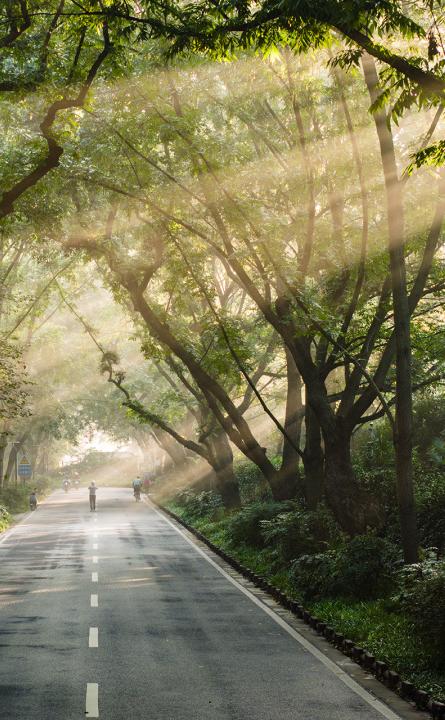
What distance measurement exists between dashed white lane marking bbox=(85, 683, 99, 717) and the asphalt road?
0.01 m

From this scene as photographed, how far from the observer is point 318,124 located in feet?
63.4

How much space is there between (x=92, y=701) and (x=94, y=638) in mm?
3508

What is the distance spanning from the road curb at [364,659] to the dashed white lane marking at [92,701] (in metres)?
3.11

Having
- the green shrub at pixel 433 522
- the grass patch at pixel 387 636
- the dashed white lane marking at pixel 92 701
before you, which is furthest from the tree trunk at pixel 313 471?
the dashed white lane marking at pixel 92 701

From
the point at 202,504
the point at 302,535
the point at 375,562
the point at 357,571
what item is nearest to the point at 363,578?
the point at 357,571

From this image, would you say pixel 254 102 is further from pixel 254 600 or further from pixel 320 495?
pixel 254 600

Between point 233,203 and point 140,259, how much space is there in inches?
244

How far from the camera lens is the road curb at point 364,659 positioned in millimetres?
8625

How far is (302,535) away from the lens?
58.5 ft

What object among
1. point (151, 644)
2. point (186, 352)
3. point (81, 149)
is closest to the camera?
point (151, 644)

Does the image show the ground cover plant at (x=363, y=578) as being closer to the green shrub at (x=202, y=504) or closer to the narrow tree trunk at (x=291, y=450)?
the narrow tree trunk at (x=291, y=450)

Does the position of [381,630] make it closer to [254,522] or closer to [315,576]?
[315,576]

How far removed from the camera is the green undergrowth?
9.50m

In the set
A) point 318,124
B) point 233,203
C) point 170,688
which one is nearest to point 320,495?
point 233,203
